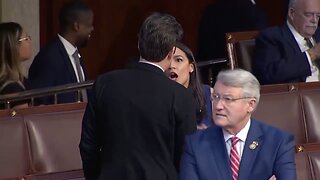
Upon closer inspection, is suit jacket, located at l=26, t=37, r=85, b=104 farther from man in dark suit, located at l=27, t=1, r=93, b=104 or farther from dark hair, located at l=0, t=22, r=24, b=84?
dark hair, located at l=0, t=22, r=24, b=84

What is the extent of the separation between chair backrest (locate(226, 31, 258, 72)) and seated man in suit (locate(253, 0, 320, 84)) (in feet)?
0.63

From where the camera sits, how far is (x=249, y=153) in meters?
5.18

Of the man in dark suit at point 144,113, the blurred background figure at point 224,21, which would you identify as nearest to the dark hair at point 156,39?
the man in dark suit at point 144,113

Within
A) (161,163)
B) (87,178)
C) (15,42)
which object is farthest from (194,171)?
(15,42)

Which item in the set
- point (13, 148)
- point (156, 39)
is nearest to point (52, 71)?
point (13, 148)

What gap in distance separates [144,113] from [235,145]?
0.45 m

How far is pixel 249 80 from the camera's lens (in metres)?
5.18

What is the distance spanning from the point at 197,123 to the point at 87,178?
2.35ft

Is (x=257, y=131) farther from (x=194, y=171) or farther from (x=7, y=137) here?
(x=7, y=137)

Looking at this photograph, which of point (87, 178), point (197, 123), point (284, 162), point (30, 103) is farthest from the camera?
point (30, 103)

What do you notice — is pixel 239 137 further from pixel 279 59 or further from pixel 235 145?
pixel 279 59

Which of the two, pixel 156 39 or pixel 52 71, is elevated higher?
pixel 156 39

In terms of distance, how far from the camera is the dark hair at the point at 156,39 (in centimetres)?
524

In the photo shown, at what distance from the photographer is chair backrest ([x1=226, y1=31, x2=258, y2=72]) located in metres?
7.78
